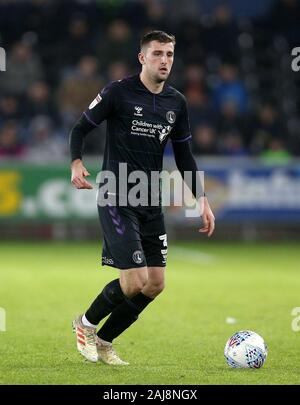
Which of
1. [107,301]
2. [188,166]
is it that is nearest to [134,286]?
[107,301]

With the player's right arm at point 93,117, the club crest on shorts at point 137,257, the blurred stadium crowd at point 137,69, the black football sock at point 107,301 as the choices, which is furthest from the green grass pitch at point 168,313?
the blurred stadium crowd at point 137,69

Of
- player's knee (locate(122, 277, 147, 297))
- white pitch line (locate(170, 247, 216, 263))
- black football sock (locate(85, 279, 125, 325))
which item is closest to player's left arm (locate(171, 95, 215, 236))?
player's knee (locate(122, 277, 147, 297))

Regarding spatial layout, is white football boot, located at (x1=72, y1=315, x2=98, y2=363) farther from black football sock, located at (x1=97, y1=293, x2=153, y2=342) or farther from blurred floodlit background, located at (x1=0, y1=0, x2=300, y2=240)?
blurred floodlit background, located at (x1=0, y1=0, x2=300, y2=240)

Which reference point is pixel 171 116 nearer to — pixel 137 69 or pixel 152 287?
pixel 152 287

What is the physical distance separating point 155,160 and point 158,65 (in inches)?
28.2

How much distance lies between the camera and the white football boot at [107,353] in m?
7.89

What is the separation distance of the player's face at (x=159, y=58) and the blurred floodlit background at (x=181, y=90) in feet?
34.3

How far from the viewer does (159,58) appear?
7.82 metres

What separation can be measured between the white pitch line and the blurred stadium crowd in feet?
7.79

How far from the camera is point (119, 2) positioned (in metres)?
22.8

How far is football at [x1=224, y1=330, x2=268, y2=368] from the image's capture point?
25.0ft

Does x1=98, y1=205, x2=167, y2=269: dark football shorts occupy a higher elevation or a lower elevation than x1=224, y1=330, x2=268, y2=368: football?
higher
